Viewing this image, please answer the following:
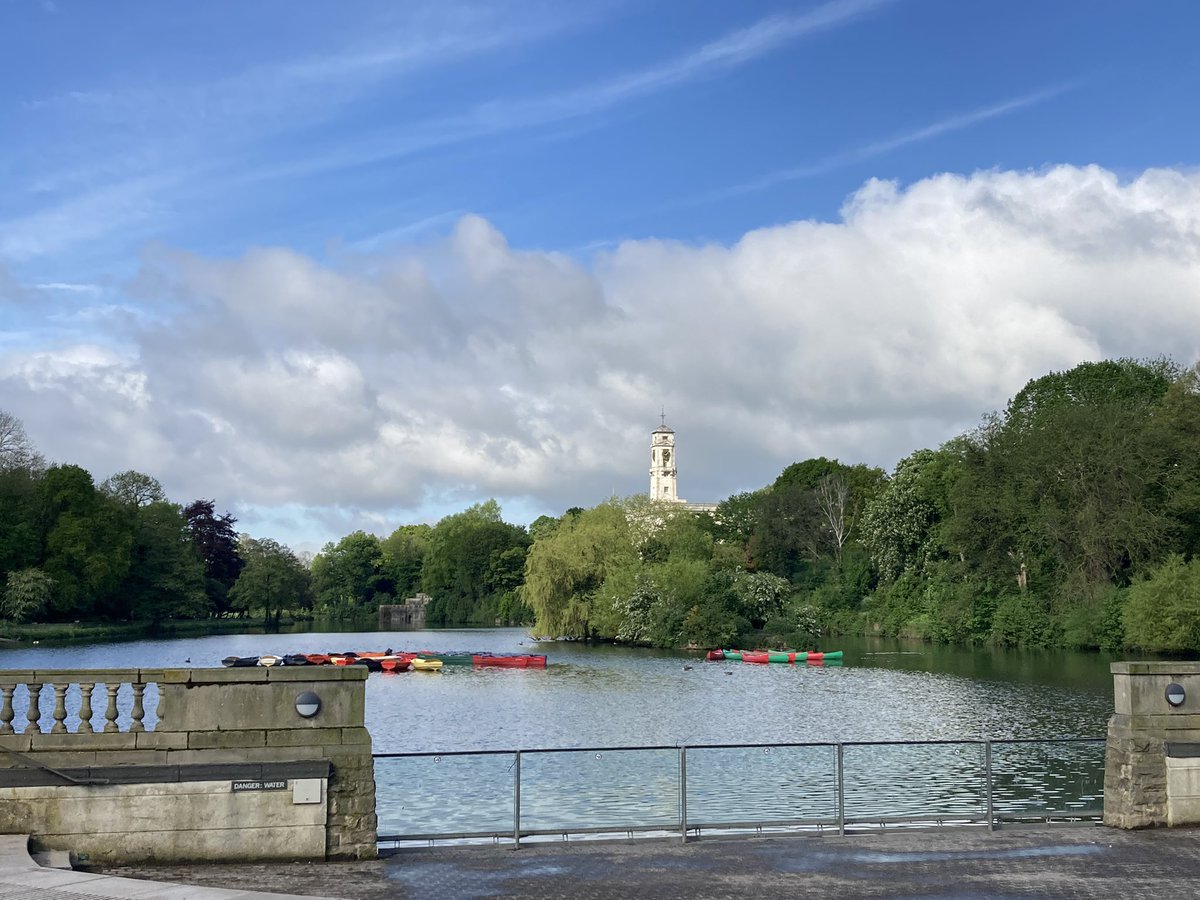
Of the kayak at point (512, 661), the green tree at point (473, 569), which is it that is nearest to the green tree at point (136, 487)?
the green tree at point (473, 569)

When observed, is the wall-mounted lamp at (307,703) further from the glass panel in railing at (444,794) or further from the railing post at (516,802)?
the railing post at (516,802)

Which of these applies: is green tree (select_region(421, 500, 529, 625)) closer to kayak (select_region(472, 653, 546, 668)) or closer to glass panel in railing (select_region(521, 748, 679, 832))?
kayak (select_region(472, 653, 546, 668))

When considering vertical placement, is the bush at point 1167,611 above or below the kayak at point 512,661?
above

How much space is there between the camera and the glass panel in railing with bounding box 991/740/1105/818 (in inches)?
603

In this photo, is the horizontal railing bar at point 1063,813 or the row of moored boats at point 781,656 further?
the row of moored boats at point 781,656

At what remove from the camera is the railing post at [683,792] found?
14523 mm

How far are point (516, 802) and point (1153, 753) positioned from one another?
745 centimetres

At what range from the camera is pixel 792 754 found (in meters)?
15.2

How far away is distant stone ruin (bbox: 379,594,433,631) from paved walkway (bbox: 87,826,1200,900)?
5413 inches

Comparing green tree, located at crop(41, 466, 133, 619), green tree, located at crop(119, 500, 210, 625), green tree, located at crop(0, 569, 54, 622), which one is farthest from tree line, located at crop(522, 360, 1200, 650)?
green tree, located at crop(119, 500, 210, 625)

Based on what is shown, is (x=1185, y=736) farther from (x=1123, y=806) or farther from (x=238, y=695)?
(x=238, y=695)

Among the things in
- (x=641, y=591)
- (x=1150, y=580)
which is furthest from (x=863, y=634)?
(x=1150, y=580)

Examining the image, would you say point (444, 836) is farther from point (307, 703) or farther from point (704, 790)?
point (704, 790)

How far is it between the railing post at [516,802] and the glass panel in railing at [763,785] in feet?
6.62
